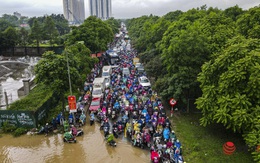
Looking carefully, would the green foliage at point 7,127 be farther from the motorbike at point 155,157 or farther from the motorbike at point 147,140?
the motorbike at point 155,157

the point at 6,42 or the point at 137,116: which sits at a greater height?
the point at 6,42

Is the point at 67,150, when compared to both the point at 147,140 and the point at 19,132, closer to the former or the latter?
the point at 19,132

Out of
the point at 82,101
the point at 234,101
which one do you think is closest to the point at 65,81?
the point at 82,101

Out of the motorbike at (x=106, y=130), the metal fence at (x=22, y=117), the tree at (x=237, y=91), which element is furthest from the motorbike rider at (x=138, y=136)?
the metal fence at (x=22, y=117)

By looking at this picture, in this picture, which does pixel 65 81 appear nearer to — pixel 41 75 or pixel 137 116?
pixel 41 75

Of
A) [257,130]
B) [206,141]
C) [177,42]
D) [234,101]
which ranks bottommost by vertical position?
[206,141]

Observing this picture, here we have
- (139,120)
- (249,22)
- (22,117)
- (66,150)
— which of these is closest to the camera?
(66,150)

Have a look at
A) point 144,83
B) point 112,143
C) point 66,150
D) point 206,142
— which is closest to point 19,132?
point 66,150

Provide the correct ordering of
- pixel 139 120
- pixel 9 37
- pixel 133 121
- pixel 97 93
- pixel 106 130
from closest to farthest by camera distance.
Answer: pixel 106 130 < pixel 139 120 < pixel 133 121 < pixel 97 93 < pixel 9 37
